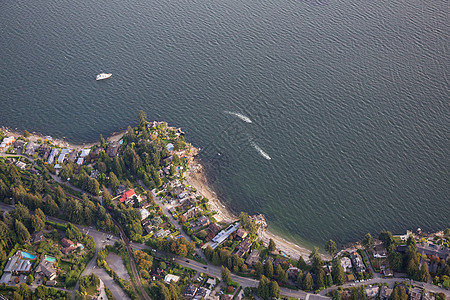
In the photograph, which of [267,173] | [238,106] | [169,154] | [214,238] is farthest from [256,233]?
[238,106]

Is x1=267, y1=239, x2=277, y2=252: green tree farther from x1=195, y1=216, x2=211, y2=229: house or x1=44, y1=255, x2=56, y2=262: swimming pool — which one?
x1=44, y1=255, x2=56, y2=262: swimming pool

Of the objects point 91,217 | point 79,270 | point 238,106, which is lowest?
point 79,270

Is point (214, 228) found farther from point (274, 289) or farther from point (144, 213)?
point (274, 289)

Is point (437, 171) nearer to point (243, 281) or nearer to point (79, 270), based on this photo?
point (243, 281)

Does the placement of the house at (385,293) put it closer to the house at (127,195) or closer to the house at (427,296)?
the house at (427,296)

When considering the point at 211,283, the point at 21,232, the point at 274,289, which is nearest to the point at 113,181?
the point at 21,232

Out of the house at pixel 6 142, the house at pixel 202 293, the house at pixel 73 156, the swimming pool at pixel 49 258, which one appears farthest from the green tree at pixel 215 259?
the house at pixel 6 142

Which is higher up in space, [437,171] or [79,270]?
[437,171]
